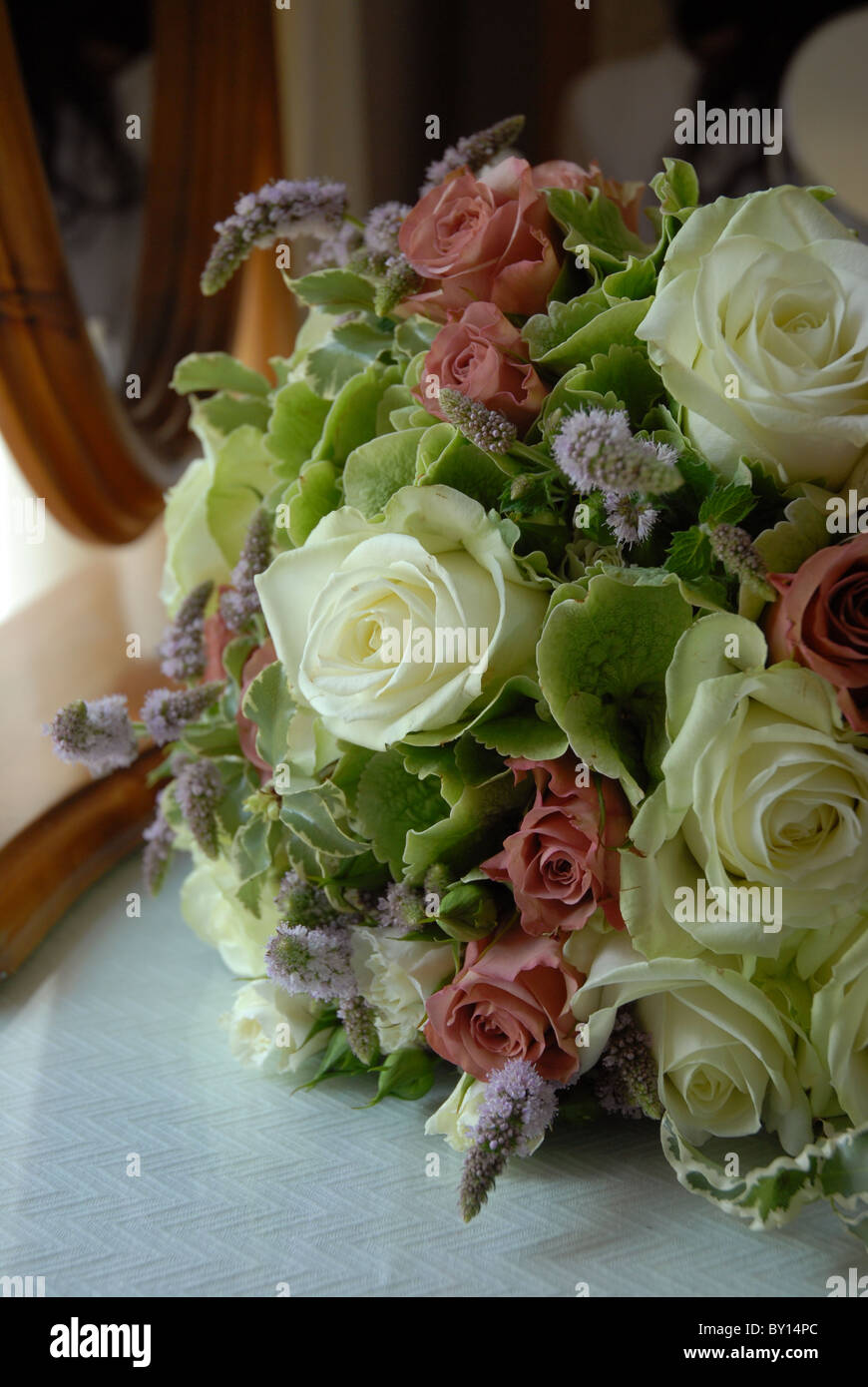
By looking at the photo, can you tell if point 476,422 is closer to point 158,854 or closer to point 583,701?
point 583,701

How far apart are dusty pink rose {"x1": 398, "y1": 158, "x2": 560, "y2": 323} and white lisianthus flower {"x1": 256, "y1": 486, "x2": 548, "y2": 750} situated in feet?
0.47

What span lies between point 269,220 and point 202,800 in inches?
13.6

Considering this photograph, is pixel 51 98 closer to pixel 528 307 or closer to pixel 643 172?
pixel 528 307

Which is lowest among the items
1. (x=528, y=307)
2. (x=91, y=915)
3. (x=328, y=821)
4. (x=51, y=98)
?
(x=91, y=915)

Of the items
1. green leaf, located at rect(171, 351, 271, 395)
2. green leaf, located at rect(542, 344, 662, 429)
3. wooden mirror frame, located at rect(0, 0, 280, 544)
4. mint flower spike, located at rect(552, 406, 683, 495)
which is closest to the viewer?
mint flower spike, located at rect(552, 406, 683, 495)

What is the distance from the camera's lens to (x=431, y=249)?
Answer: 648 millimetres

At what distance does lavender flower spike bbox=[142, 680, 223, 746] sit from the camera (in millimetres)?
706

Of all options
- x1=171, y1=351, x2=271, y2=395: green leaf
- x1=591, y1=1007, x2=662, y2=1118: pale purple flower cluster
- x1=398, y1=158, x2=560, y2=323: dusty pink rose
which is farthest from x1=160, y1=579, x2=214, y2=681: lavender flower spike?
x1=591, y1=1007, x2=662, y2=1118: pale purple flower cluster

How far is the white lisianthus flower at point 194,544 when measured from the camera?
81 cm

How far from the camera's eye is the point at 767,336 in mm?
540

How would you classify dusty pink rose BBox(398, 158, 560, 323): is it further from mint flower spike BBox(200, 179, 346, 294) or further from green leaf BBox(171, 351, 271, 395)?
green leaf BBox(171, 351, 271, 395)

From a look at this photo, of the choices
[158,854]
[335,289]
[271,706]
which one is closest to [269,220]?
[335,289]
